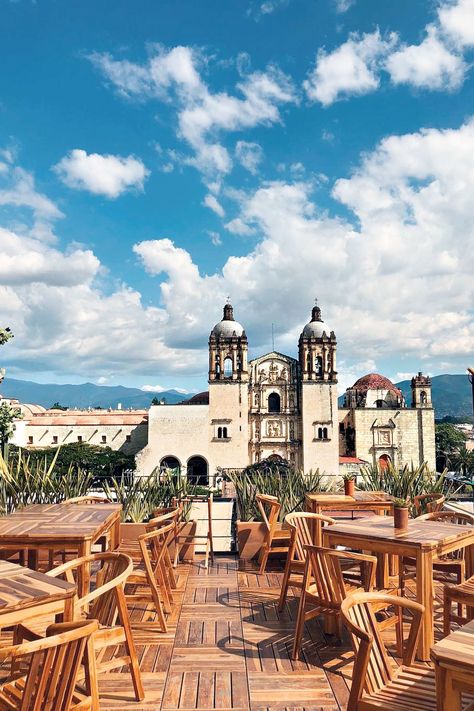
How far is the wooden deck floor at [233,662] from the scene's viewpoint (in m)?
2.77

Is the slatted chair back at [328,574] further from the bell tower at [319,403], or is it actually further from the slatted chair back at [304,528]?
the bell tower at [319,403]

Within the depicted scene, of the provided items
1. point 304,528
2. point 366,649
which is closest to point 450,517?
point 304,528

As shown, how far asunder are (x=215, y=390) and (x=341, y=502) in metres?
28.5

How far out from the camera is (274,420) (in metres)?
34.4

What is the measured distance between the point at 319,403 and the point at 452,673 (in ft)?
106

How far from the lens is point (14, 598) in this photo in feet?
7.39

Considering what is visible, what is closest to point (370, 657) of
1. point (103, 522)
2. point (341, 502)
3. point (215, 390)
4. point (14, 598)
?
point (14, 598)

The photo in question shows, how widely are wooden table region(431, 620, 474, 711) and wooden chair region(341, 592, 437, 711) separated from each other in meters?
0.27

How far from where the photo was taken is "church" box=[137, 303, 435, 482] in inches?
1312

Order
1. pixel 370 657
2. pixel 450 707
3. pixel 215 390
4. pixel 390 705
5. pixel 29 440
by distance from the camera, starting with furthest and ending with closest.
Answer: pixel 29 440, pixel 215 390, pixel 370 657, pixel 390 705, pixel 450 707

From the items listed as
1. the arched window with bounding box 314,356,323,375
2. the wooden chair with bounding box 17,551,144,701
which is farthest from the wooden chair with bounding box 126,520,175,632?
the arched window with bounding box 314,356,323,375

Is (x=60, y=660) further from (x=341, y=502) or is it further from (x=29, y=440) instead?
(x=29, y=440)

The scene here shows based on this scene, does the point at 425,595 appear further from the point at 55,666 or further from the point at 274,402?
the point at 274,402

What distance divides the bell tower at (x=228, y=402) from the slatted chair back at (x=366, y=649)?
3110 cm
